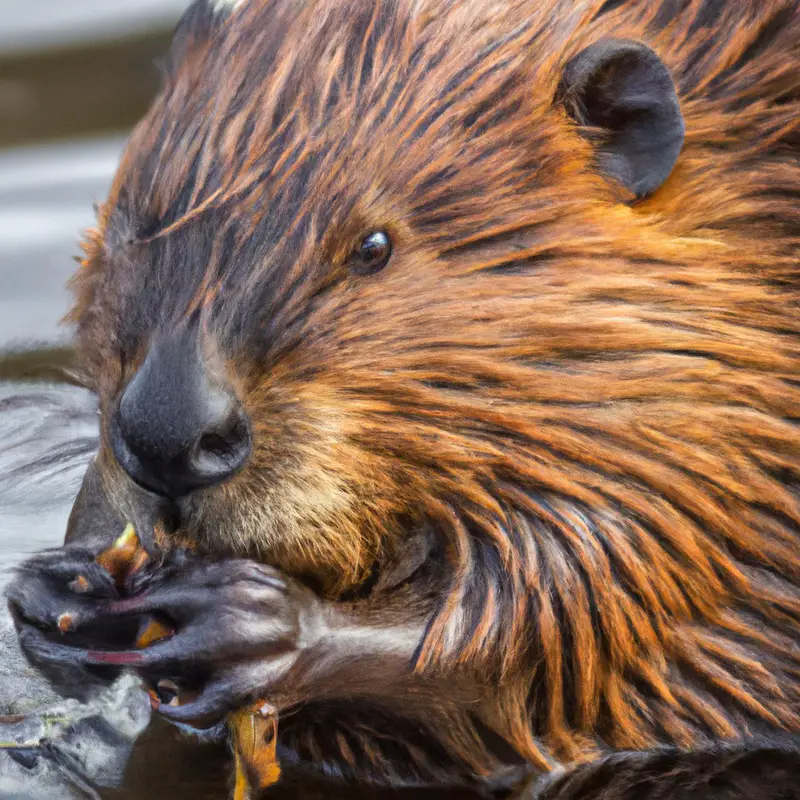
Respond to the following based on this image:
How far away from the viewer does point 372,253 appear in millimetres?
2199

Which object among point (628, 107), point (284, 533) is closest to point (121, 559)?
point (284, 533)

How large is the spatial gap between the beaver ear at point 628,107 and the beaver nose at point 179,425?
0.57 m

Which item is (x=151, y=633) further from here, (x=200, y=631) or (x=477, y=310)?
(x=477, y=310)

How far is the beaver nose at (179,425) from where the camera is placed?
6.69 feet

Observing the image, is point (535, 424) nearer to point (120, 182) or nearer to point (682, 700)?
point (682, 700)

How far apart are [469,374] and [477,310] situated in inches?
3.0

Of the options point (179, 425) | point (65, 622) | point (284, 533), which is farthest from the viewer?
point (65, 622)

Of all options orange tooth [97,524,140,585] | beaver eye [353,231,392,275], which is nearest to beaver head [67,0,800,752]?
beaver eye [353,231,392,275]

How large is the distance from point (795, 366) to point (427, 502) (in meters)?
0.50

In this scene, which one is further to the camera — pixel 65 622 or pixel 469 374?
pixel 65 622

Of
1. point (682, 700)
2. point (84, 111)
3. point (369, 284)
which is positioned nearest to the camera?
point (369, 284)

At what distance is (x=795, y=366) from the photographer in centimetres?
234

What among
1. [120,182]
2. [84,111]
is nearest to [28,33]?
[84,111]

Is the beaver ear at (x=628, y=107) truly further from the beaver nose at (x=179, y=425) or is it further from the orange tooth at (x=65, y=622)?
the orange tooth at (x=65, y=622)
